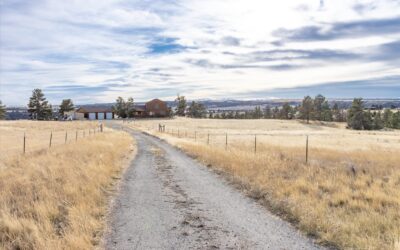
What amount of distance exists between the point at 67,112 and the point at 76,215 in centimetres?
14333

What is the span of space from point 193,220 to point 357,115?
117749 mm

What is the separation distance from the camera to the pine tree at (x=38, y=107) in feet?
424

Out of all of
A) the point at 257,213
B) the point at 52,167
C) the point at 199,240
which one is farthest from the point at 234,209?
the point at 52,167

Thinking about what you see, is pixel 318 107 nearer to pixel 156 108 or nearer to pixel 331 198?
pixel 156 108

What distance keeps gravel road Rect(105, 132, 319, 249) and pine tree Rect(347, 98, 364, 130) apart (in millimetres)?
111148

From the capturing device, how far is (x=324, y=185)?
1265cm

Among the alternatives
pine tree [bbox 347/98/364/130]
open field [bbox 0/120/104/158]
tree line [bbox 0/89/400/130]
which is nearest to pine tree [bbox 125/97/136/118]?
tree line [bbox 0/89/400/130]

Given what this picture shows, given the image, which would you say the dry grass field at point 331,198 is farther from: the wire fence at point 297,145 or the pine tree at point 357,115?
the pine tree at point 357,115

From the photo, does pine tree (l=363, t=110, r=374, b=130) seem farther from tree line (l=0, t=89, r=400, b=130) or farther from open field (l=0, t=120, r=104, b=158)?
open field (l=0, t=120, r=104, b=158)

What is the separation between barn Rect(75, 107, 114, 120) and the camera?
454ft

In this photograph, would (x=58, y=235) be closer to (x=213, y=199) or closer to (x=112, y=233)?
(x=112, y=233)

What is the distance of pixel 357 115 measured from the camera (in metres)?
118

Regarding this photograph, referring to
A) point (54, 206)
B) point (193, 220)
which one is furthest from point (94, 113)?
point (193, 220)

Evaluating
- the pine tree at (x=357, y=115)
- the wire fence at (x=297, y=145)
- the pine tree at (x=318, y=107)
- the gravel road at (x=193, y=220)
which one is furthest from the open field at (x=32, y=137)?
the pine tree at (x=318, y=107)
